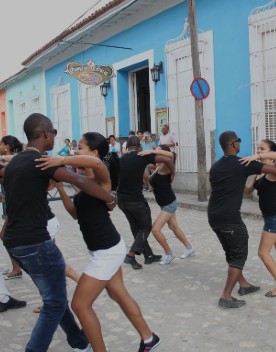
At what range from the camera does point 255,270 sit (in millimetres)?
5363

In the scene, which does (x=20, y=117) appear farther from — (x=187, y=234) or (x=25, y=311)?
A: (x=25, y=311)

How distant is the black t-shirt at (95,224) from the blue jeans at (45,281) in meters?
0.26

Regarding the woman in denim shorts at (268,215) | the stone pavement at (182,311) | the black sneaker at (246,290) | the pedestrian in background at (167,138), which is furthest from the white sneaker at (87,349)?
the pedestrian in background at (167,138)

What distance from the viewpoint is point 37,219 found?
287cm

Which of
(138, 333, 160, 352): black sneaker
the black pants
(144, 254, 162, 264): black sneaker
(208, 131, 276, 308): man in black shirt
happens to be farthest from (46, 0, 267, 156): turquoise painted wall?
(138, 333, 160, 352): black sneaker

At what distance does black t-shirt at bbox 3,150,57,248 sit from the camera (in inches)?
110

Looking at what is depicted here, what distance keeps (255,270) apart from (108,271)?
9.19ft

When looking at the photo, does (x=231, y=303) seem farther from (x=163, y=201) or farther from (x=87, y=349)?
(x=163, y=201)

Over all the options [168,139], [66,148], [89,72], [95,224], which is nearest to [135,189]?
[95,224]

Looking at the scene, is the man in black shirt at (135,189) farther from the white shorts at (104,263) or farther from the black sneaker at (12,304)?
the white shorts at (104,263)

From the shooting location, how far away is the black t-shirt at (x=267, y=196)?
14.4 feet

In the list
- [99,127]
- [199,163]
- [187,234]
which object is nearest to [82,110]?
[99,127]

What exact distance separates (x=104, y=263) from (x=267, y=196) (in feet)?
6.61

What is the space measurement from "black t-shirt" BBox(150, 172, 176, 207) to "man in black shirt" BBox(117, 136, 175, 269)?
0.47 ft
